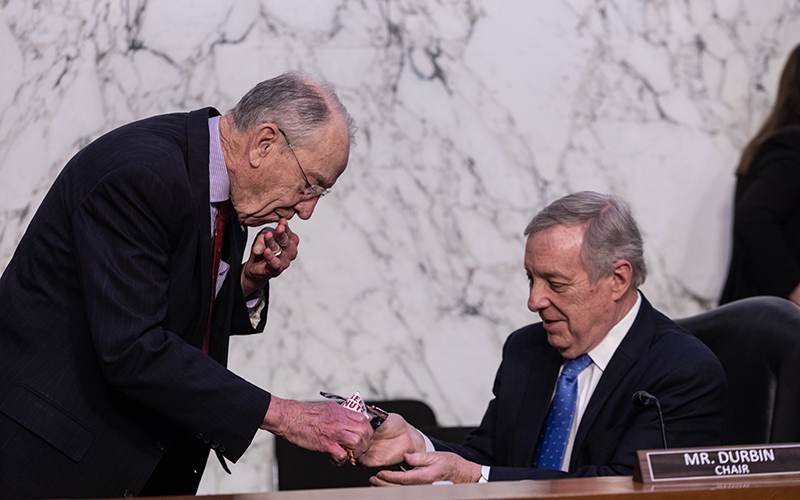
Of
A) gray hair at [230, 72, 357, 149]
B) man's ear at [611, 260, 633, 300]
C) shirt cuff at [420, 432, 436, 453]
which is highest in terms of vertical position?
gray hair at [230, 72, 357, 149]

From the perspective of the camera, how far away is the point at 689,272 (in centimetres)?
393

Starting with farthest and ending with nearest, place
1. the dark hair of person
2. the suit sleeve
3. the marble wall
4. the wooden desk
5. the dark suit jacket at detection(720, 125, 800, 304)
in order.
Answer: the marble wall → the dark hair of person → the dark suit jacket at detection(720, 125, 800, 304) → the suit sleeve → the wooden desk

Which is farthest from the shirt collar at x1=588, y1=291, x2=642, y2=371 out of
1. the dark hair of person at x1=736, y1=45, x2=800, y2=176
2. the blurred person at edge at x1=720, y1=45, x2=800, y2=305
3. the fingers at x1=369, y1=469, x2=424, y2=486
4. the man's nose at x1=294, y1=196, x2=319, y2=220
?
the dark hair of person at x1=736, y1=45, x2=800, y2=176

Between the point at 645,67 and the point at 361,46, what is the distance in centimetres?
137

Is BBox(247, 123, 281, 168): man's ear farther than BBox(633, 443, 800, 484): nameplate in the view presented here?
Yes

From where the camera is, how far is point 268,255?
2246mm

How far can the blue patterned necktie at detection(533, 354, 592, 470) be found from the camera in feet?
7.34

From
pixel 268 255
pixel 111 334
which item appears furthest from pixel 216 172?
pixel 111 334

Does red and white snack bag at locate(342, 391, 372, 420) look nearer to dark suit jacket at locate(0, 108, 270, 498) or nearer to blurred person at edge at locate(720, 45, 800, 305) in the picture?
dark suit jacket at locate(0, 108, 270, 498)

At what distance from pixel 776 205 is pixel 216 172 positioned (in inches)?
96.6

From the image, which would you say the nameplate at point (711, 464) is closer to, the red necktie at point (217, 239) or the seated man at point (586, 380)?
the seated man at point (586, 380)

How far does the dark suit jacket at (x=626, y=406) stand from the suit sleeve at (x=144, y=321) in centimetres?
73

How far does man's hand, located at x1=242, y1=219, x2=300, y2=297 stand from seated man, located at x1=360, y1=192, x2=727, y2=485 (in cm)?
55

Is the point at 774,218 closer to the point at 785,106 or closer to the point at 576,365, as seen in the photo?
the point at 785,106
